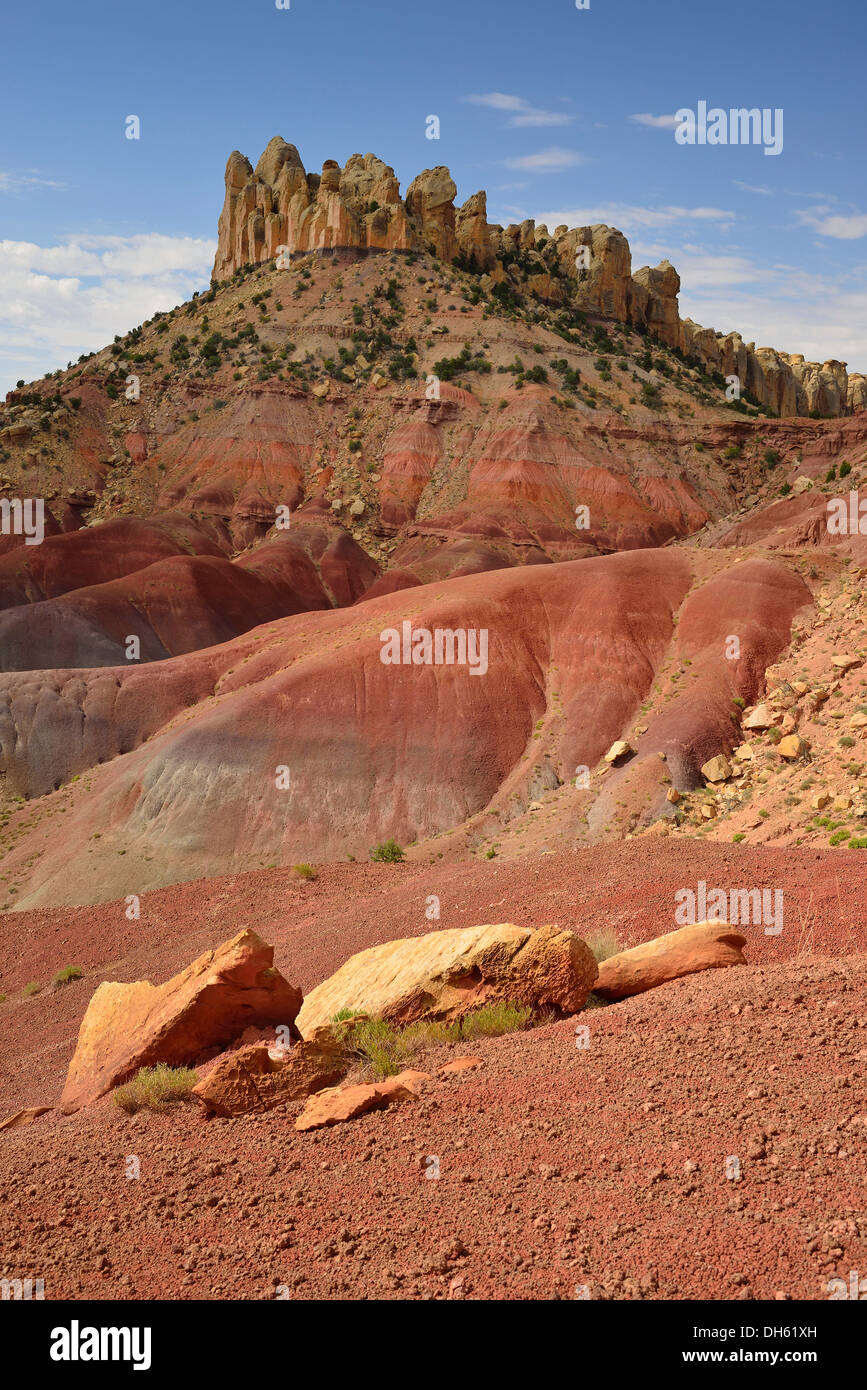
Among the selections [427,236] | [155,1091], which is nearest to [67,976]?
[155,1091]

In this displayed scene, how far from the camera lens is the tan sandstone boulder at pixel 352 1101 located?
986cm

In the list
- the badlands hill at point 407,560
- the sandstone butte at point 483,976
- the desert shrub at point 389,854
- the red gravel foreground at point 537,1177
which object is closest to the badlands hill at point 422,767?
the red gravel foreground at point 537,1177

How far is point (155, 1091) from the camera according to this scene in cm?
1159

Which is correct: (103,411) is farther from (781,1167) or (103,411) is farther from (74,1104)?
(781,1167)

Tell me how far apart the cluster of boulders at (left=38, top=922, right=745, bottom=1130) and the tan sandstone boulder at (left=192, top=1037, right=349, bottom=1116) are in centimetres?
1

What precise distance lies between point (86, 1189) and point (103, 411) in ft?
342

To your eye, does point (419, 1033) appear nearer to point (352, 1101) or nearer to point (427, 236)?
point (352, 1101)

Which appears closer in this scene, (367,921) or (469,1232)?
(469,1232)

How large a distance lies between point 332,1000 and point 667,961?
15.5 ft

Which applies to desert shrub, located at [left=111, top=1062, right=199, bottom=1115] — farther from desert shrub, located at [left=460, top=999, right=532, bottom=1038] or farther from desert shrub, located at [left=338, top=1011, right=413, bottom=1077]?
desert shrub, located at [left=460, top=999, right=532, bottom=1038]

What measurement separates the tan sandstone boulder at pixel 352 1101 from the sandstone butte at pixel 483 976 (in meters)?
1.63

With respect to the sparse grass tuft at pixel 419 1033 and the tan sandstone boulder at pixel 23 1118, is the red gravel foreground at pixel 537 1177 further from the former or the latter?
the tan sandstone boulder at pixel 23 1118

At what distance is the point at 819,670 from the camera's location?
3456 centimetres

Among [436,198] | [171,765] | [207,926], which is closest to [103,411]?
[436,198]
